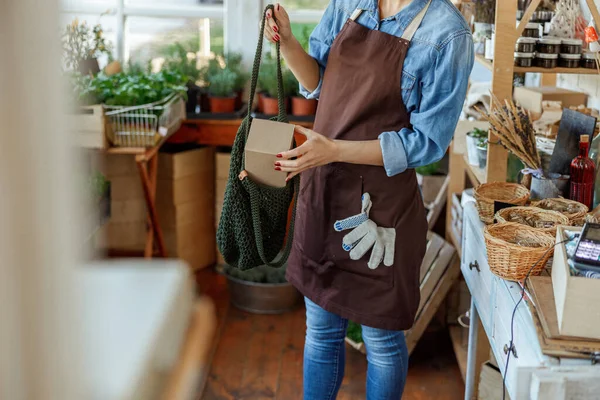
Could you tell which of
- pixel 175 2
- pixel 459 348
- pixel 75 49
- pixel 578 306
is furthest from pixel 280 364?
pixel 75 49

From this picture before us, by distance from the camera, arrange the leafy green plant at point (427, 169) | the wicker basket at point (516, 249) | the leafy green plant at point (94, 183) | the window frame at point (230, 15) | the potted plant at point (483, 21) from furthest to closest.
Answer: the window frame at point (230, 15)
the leafy green plant at point (427, 169)
the potted plant at point (483, 21)
the wicker basket at point (516, 249)
the leafy green plant at point (94, 183)

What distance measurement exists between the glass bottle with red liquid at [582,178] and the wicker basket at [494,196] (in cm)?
13

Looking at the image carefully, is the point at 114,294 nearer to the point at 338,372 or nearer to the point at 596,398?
the point at 596,398

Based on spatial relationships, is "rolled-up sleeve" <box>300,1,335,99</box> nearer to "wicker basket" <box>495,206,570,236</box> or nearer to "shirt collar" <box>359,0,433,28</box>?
"shirt collar" <box>359,0,433,28</box>

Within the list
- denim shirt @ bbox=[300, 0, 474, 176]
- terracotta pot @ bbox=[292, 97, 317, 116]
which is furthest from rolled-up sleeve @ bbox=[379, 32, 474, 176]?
terracotta pot @ bbox=[292, 97, 317, 116]

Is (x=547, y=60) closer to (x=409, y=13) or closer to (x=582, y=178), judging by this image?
(x=582, y=178)

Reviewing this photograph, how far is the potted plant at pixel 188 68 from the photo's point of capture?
3816mm

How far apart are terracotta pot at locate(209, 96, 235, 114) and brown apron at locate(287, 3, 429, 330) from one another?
6.05 feet

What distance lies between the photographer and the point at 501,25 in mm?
2037

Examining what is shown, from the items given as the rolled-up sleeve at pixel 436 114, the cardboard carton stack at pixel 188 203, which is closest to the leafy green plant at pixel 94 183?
the rolled-up sleeve at pixel 436 114

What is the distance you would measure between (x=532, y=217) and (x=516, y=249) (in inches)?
10.6

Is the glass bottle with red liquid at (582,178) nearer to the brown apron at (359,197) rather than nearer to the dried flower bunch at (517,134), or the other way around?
the dried flower bunch at (517,134)

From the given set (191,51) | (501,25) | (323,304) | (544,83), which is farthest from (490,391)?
(191,51)

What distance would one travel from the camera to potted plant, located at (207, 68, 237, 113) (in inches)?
149
